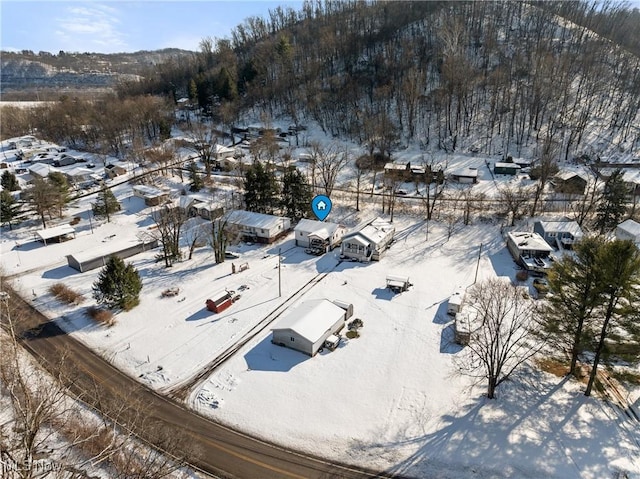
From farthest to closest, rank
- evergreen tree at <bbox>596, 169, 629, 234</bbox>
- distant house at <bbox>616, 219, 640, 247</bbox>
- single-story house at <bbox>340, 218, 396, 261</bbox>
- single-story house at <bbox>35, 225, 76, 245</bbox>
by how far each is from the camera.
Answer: single-story house at <bbox>35, 225, 76, 245</bbox> → evergreen tree at <bbox>596, 169, 629, 234</bbox> → single-story house at <bbox>340, 218, 396, 261</bbox> → distant house at <bbox>616, 219, 640, 247</bbox>

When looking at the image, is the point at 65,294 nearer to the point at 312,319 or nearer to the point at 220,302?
the point at 220,302

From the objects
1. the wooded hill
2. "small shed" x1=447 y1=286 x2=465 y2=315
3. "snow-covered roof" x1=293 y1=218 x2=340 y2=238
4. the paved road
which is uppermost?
the wooded hill

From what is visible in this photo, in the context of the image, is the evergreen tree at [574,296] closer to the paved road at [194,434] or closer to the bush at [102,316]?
the paved road at [194,434]

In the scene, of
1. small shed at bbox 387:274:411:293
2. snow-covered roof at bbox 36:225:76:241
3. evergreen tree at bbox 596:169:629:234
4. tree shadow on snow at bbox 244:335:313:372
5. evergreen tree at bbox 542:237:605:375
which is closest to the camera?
evergreen tree at bbox 542:237:605:375

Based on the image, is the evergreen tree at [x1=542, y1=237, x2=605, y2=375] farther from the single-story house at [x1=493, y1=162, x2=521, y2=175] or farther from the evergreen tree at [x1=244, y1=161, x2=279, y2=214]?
the single-story house at [x1=493, y1=162, x2=521, y2=175]

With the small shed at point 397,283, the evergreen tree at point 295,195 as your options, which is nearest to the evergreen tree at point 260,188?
the evergreen tree at point 295,195

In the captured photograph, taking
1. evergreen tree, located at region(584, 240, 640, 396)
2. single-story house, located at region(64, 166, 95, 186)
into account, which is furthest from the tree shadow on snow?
single-story house, located at region(64, 166, 95, 186)

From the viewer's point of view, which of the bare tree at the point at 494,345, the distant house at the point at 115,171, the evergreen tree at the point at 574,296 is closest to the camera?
the evergreen tree at the point at 574,296
